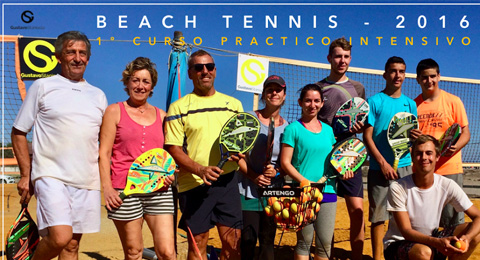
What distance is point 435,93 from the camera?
4734 millimetres

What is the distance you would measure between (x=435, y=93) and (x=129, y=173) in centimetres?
327

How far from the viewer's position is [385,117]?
14.8 ft

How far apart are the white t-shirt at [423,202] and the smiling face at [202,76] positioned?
1.81 metres

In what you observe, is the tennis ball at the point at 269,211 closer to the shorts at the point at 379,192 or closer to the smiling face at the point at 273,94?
the smiling face at the point at 273,94

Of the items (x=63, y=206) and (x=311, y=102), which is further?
(x=311, y=102)

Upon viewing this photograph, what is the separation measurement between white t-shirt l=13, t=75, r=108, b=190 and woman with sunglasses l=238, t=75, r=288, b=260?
126 centimetres

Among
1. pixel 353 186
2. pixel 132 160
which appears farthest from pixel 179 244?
pixel 132 160

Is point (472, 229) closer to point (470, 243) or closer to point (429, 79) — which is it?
point (470, 243)

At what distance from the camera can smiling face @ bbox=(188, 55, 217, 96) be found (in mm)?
3582

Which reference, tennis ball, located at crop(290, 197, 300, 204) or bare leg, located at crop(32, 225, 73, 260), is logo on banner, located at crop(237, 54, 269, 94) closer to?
tennis ball, located at crop(290, 197, 300, 204)

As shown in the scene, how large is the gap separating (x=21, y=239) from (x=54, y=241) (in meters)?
0.50

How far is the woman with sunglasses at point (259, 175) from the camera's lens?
3.76 meters

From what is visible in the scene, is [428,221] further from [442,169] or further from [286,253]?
[286,253]

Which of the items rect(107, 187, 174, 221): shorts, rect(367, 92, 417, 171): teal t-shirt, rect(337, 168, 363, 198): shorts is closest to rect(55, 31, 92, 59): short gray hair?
rect(107, 187, 174, 221): shorts
